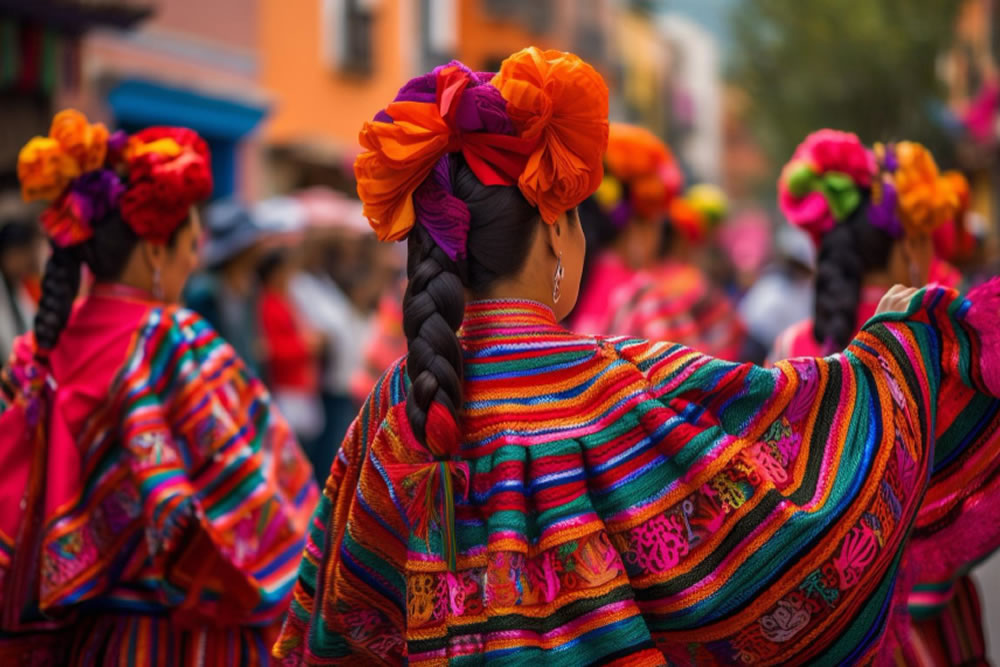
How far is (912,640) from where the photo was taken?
3908 mm

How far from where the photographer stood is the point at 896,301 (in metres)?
3.21

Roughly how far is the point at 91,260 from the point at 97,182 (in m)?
0.21

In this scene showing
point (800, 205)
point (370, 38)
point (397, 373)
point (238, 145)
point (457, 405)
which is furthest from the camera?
point (370, 38)

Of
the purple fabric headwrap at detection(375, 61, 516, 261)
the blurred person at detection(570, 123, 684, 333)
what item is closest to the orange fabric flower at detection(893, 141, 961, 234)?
the purple fabric headwrap at detection(375, 61, 516, 261)

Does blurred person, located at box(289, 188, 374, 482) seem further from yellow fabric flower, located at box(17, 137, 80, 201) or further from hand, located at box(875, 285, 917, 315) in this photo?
hand, located at box(875, 285, 917, 315)

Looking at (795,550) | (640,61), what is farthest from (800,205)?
(640,61)

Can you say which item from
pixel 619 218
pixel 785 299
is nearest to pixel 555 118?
pixel 619 218

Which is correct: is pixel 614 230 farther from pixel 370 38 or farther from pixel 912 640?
pixel 370 38

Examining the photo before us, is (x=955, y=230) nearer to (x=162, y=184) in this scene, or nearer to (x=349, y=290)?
(x=162, y=184)

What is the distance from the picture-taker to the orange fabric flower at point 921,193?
415 cm

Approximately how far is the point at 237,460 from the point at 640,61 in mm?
50678

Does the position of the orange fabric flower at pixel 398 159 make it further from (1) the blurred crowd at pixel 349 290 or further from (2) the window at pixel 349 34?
(2) the window at pixel 349 34

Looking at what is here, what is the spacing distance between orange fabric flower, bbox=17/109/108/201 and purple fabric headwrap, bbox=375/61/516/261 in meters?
1.48

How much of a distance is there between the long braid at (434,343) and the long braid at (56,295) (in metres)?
1.50
